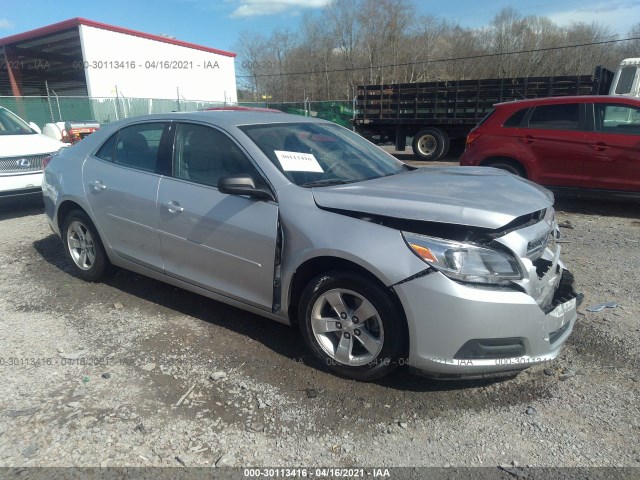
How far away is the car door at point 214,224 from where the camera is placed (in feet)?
10.5

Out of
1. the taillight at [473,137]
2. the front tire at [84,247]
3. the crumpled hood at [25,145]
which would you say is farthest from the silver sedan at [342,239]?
the taillight at [473,137]

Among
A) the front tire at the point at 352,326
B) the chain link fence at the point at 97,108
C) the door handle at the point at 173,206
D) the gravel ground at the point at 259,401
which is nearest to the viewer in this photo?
the gravel ground at the point at 259,401

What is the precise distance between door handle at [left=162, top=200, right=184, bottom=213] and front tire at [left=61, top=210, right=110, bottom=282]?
120 cm

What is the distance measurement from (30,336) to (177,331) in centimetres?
112

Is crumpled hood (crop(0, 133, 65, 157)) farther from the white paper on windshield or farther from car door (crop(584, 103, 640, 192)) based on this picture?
car door (crop(584, 103, 640, 192))

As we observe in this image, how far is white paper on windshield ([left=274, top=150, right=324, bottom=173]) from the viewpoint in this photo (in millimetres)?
3307

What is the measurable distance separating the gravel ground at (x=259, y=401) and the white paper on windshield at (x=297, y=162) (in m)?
1.27

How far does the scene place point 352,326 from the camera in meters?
2.91

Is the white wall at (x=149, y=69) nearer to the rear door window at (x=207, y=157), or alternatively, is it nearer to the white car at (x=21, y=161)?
the white car at (x=21, y=161)

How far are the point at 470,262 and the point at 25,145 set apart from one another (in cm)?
767

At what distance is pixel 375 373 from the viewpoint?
9.44 feet

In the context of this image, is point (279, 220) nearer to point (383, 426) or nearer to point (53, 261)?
point (383, 426)

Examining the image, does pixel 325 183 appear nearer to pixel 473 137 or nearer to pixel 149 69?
pixel 473 137

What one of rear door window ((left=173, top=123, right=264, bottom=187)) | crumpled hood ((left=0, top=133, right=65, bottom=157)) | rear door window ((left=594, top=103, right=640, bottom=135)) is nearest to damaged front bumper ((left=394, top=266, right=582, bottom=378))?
rear door window ((left=173, top=123, right=264, bottom=187))
